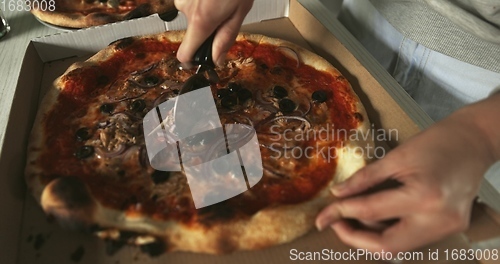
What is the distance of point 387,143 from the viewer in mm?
1433

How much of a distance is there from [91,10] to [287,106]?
127cm

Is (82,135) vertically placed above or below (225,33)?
below

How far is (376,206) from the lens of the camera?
3.12 ft

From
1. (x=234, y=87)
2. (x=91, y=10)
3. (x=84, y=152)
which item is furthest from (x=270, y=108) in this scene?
(x=91, y=10)

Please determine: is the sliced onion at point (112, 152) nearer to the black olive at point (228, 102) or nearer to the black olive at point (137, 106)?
the black olive at point (137, 106)

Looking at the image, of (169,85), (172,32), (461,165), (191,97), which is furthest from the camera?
(172,32)

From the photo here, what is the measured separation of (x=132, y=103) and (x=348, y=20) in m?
1.17

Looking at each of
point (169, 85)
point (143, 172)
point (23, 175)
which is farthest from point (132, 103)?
point (23, 175)

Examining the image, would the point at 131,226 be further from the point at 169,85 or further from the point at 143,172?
the point at 169,85

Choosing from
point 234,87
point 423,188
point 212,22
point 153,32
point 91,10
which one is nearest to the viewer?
point 423,188

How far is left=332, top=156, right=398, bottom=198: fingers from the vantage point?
997mm

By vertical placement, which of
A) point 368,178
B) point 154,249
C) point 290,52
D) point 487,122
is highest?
point 487,122

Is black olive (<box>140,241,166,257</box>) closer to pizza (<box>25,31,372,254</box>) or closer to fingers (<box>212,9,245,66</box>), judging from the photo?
pizza (<box>25,31,372,254</box>)

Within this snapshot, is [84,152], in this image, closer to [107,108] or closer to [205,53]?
[107,108]
